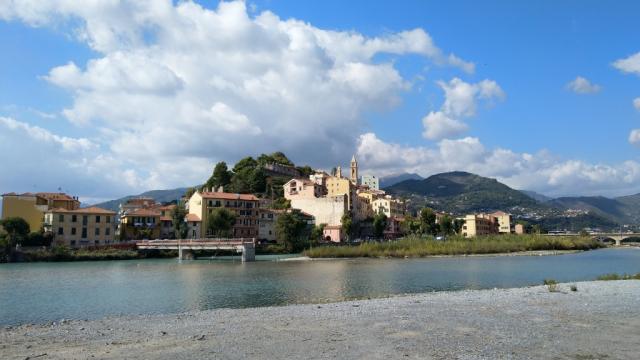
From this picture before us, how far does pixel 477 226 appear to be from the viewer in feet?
576

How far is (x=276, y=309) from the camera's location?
1069 inches

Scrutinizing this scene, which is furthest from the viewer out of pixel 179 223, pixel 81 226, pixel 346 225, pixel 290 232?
pixel 346 225

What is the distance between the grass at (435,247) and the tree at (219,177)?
5454cm

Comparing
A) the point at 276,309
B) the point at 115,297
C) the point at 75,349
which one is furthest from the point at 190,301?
the point at 75,349

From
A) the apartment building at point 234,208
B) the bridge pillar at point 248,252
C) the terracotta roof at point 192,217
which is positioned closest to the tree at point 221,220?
the apartment building at point 234,208

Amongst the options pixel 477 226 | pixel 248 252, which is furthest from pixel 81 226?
pixel 477 226

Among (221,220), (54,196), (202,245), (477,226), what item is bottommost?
(202,245)

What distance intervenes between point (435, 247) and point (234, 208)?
43.8 metres

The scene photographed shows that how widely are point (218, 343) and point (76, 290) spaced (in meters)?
30.4

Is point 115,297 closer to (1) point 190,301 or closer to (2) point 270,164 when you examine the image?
(1) point 190,301

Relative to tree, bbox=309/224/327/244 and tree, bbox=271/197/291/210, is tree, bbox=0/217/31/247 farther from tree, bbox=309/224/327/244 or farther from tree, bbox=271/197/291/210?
tree, bbox=271/197/291/210

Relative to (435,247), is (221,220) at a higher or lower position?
higher

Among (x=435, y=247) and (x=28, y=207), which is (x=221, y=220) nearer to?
(x=28, y=207)

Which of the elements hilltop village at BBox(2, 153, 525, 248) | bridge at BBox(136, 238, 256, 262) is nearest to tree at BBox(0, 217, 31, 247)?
hilltop village at BBox(2, 153, 525, 248)
